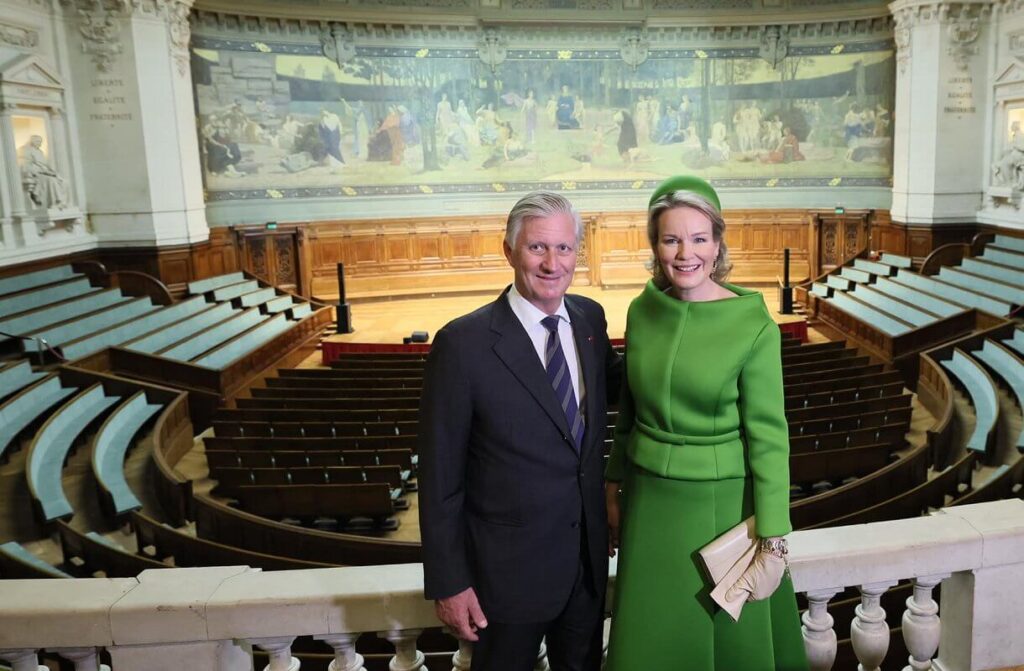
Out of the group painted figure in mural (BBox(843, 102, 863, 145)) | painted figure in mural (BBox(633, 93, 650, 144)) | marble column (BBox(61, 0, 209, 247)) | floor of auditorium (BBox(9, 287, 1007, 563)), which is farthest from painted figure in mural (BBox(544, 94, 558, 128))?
marble column (BBox(61, 0, 209, 247))

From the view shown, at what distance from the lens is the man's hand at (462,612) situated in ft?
6.88

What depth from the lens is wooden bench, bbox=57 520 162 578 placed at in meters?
4.91

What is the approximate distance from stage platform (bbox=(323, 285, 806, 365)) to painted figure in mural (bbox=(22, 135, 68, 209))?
5059mm

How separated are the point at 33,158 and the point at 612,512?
13970 millimetres

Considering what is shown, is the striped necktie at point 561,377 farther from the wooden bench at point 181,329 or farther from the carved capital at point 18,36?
the carved capital at point 18,36

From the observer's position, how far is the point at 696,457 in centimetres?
217

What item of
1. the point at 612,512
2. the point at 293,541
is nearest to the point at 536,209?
the point at 612,512

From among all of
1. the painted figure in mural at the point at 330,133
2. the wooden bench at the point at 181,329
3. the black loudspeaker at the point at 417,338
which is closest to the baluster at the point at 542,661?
the wooden bench at the point at 181,329

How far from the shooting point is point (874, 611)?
249 centimetres

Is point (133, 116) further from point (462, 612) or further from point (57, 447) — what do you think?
point (462, 612)

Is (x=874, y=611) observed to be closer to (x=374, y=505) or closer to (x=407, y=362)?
(x=374, y=505)

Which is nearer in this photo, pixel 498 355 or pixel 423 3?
pixel 498 355

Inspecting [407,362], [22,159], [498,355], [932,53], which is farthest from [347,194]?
[498,355]

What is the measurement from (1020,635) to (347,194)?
17.6m
